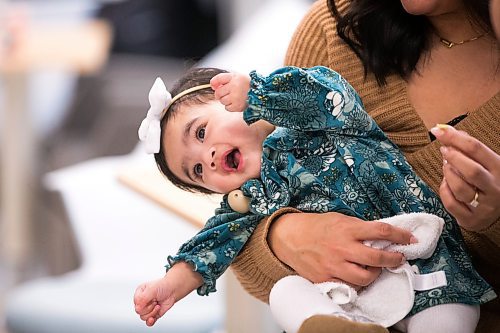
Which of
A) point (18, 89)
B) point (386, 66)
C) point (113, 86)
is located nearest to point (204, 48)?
point (113, 86)

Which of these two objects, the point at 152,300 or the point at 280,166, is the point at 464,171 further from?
the point at 152,300

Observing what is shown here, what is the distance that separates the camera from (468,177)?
116 centimetres

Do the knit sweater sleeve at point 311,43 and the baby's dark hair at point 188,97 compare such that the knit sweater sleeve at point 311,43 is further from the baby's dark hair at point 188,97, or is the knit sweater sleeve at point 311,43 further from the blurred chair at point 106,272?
the blurred chair at point 106,272

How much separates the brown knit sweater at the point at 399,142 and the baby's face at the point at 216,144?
0.08m

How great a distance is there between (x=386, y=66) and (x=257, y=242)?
33 centimetres

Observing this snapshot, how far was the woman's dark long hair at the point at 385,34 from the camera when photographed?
1.50 m

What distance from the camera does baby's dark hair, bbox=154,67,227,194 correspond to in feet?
4.67

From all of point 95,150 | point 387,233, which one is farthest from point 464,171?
point 95,150

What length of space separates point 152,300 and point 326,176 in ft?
0.94

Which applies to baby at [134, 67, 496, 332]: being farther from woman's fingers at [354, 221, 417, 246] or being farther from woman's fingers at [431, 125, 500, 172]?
woman's fingers at [431, 125, 500, 172]

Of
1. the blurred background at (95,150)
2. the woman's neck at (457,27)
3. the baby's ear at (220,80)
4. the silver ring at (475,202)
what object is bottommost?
the blurred background at (95,150)

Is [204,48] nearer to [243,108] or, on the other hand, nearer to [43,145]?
[43,145]

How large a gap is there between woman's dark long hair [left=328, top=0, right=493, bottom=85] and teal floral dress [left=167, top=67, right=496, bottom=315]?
16cm

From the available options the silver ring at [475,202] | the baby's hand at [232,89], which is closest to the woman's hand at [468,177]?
the silver ring at [475,202]
